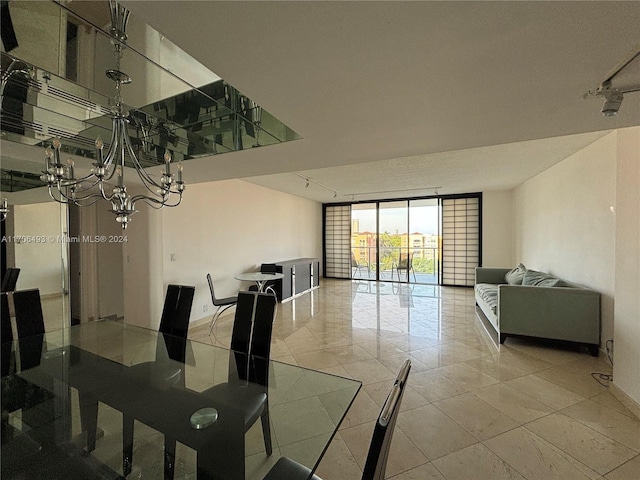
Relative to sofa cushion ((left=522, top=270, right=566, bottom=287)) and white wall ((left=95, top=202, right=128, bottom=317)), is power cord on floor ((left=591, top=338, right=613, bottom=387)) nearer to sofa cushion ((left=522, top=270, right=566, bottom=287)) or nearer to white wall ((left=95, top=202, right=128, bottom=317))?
sofa cushion ((left=522, top=270, right=566, bottom=287))

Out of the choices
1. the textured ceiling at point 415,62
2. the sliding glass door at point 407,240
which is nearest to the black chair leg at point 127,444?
the textured ceiling at point 415,62

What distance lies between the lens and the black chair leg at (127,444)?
1.21 metres

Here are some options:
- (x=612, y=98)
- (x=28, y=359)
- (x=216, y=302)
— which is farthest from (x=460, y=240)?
(x=28, y=359)

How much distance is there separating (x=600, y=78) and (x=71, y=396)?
3.35 m

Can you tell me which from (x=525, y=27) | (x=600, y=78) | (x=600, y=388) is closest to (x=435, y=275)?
(x=600, y=388)

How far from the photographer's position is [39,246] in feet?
11.6

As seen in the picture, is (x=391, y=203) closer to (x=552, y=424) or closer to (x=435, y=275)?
(x=435, y=275)

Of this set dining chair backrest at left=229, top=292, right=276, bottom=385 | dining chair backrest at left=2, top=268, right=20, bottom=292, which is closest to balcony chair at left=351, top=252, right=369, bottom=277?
dining chair backrest at left=229, top=292, right=276, bottom=385

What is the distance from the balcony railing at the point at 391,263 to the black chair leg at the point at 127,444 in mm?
7565

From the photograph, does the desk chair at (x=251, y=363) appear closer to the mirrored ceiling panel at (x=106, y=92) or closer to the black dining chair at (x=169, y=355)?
the black dining chair at (x=169, y=355)

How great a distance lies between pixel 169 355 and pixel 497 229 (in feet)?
25.2

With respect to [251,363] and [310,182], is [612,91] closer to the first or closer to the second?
[251,363]

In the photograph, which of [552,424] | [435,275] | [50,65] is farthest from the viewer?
[435,275]

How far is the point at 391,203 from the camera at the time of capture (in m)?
8.37
